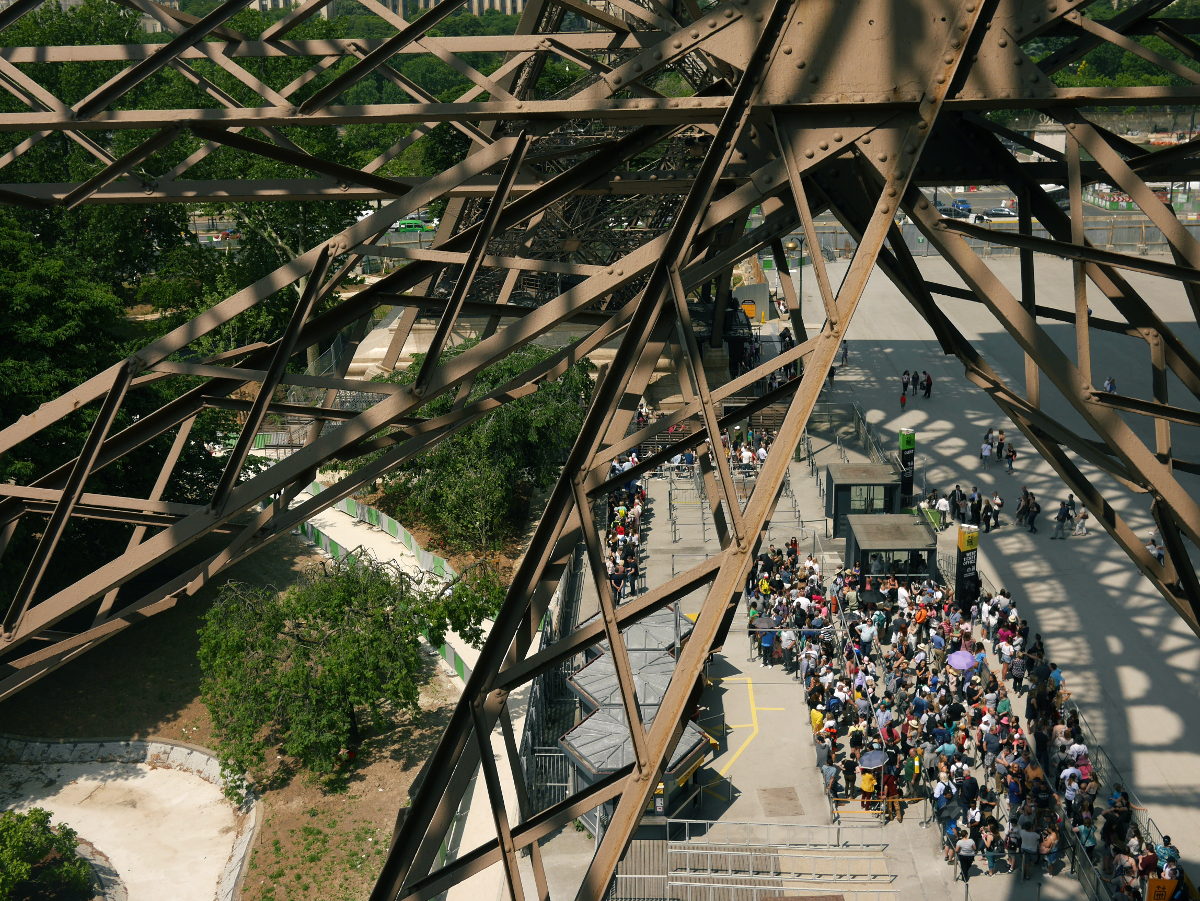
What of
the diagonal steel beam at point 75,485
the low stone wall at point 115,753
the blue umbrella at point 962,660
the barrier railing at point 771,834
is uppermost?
the diagonal steel beam at point 75,485

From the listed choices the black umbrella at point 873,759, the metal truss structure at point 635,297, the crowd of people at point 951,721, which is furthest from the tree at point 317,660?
the metal truss structure at point 635,297

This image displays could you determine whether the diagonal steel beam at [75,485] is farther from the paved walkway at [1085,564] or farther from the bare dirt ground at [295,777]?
the paved walkway at [1085,564]

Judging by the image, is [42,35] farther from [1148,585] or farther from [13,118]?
[13,118]

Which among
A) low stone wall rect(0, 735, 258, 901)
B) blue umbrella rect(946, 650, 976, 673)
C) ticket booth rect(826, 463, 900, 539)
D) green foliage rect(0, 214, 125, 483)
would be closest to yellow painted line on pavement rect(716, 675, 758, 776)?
blue umbrella rect(946, 650, 976, 673)

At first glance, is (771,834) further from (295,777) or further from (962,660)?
(295,777)

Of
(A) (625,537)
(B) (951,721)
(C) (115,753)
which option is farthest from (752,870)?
(A) (625,537)
